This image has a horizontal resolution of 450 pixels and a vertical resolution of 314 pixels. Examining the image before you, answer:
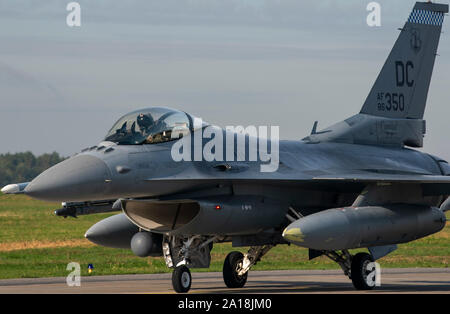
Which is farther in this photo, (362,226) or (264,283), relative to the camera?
(264,283)

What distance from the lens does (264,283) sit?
21578 mm

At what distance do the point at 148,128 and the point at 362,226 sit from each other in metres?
4.24

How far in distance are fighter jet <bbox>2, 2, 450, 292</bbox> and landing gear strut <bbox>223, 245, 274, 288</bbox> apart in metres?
0.02

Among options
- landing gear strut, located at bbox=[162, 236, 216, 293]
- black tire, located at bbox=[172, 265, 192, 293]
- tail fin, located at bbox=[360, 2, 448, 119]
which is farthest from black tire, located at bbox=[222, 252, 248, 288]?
tail fin, located at bbox=[360, 2, 448, 119]

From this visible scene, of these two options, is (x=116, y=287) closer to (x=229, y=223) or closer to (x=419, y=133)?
(x=229, y=223)

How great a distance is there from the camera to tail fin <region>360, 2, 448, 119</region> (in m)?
22.0

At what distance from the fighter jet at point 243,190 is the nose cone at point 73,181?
2 centimetres

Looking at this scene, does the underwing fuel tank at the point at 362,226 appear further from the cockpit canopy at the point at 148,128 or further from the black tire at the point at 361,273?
the cockpit canopy at the point at 148,128

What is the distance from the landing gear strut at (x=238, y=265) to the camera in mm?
19891

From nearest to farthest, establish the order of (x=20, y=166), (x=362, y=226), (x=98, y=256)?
(x=362, y=226)
(x=98, y=256)
(x=20, y=166)

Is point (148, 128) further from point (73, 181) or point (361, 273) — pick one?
point (361, 273)

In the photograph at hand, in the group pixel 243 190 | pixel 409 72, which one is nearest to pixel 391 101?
pixel 409 72

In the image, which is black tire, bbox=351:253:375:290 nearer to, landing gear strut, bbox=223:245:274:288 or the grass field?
landing gear strut, bbox=223:245:274:288

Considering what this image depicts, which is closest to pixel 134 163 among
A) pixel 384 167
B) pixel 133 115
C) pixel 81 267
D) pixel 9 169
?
pixel 133 115
